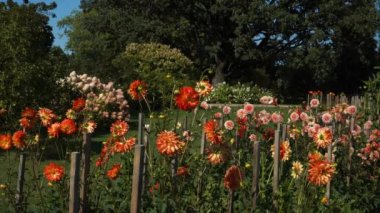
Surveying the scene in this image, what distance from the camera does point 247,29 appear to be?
30.3 metres

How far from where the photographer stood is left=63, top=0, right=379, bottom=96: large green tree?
95.2ft

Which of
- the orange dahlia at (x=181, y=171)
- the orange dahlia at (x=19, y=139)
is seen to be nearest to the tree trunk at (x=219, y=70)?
the orange dahlia at (x=181, y=171)

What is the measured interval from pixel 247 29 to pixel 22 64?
2268cm

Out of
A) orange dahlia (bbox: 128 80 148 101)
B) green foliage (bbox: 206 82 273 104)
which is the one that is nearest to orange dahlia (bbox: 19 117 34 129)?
orange dahlia (bbox: 128 80 148 101)

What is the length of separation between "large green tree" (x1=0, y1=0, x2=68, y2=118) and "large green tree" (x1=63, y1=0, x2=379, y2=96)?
57.7 feet

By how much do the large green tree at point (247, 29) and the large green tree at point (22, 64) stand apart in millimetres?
17576

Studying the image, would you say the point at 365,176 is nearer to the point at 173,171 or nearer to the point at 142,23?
the point at 173,171

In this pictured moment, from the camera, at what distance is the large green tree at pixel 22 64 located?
27.3 feet

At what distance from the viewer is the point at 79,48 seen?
178 ft

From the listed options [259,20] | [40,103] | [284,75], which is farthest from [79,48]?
[40,103]

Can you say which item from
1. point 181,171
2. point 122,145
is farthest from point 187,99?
point 122,145

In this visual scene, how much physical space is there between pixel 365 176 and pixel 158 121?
2138mm

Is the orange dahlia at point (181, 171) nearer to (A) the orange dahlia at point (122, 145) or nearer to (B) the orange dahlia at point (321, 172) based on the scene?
(A) the orange dahlia at point (122, 145)

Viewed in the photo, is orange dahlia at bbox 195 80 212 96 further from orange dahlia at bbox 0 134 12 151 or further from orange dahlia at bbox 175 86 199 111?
orange dahlia at bbox 0 134 12 151
